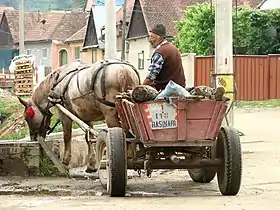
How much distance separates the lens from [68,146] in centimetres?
1353

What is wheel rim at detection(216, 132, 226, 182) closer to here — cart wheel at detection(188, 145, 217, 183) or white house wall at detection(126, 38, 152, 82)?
cart wheel at detection(188, 145, 217, 183)

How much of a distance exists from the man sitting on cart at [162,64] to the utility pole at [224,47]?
5518 millimetres

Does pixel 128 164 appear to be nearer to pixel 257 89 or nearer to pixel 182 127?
pixel 182 127

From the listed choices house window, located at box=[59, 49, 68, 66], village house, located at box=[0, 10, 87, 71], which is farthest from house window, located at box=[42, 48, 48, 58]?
house window, located at box=[59, 49, 68, 66]

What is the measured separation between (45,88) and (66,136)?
4.35 feet

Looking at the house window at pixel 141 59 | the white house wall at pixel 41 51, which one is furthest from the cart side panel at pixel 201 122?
the white house wall at pixel 41 51

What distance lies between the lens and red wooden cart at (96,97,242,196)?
976 centimetres

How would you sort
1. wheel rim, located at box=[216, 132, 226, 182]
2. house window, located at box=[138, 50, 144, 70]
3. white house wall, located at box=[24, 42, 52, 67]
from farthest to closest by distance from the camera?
white house wall, located at box=[24, 42, 52, 67]
house window, located at box=[138, 50, 144, 70]
wheel rim, located at box=[216, 132, 226, 182]

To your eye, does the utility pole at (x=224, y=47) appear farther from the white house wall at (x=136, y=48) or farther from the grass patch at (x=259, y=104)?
the white house wall at (x=136, y=48)

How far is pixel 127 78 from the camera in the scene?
38.9ft

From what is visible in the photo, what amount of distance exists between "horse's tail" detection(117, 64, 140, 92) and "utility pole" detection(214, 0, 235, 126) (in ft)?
14.9

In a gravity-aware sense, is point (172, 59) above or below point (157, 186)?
above

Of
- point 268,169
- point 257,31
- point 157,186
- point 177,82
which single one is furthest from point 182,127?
point 257,31

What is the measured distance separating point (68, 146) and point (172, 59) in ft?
11.8
